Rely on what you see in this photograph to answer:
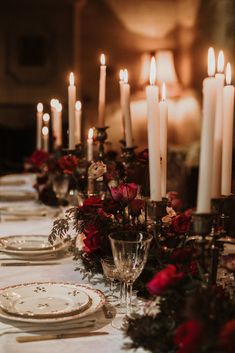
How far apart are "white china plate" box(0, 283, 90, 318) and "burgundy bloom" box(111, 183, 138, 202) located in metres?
0.23

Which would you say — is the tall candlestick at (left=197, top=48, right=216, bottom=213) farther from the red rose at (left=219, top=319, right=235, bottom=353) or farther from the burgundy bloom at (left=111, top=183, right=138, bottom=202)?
the burgundy bloom at (left=111, top=183, right=138, bottom=202)

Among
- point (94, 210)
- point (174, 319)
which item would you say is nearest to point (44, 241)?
point (94, 210)

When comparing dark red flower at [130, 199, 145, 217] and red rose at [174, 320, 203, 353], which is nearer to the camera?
red rose at [174, 320, 203, 353]

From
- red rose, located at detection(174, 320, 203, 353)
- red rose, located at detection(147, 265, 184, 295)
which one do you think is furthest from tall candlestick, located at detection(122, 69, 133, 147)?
red rose, located at detection(174, 320, 203, 353)

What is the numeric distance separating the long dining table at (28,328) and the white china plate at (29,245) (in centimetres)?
4

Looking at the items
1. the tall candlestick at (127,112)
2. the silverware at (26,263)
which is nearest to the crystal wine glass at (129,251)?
the silverware at (26,263)

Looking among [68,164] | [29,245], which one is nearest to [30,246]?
[29,245]

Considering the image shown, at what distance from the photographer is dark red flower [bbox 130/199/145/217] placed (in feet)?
4.44

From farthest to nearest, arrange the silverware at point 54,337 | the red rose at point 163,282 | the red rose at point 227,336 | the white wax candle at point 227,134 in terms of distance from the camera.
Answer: the white wax candle at point 227,134 < the silverware at point 54,337 < the red rose at point 163,282 < the red rose at point 227,336

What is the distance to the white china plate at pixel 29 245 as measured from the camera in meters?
1.76

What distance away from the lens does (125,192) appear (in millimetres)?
1360

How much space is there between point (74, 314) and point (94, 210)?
31cm

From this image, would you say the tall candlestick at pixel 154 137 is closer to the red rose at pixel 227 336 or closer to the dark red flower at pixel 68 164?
the red rose at pixel 227 336

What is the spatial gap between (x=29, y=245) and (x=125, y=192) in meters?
0.65
